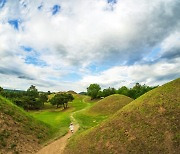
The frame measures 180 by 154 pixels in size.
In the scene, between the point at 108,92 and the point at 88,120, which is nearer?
the point at 88,120

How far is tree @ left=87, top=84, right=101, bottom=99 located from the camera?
125925 millimetres

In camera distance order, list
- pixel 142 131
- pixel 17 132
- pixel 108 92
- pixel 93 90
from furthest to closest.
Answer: pixel 93 90 → pixel 108 92 → pixel 17 132 → pixel 142 131

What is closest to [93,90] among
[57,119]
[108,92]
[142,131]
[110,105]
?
[108,92]

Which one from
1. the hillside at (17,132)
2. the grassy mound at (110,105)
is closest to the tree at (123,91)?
the grassy mound at (110,105)

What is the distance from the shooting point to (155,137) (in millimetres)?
20047

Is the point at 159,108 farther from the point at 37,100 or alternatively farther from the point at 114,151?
the point at 37,100

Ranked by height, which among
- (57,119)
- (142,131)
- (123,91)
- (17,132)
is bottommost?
(17,132)

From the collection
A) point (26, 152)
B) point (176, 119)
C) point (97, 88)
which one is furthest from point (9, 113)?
point (97, 88)

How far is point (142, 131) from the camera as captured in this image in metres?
21.3

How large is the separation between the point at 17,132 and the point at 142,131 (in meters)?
14.3

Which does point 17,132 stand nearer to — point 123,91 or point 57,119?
point 57,119

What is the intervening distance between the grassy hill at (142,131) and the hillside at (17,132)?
469 centimetres

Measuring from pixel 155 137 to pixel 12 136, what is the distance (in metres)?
15.3

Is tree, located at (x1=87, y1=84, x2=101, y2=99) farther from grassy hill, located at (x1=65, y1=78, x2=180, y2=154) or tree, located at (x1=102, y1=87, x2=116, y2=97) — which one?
grassy hill, located at (x1=65, y1=78, x2=180, y2=154)
